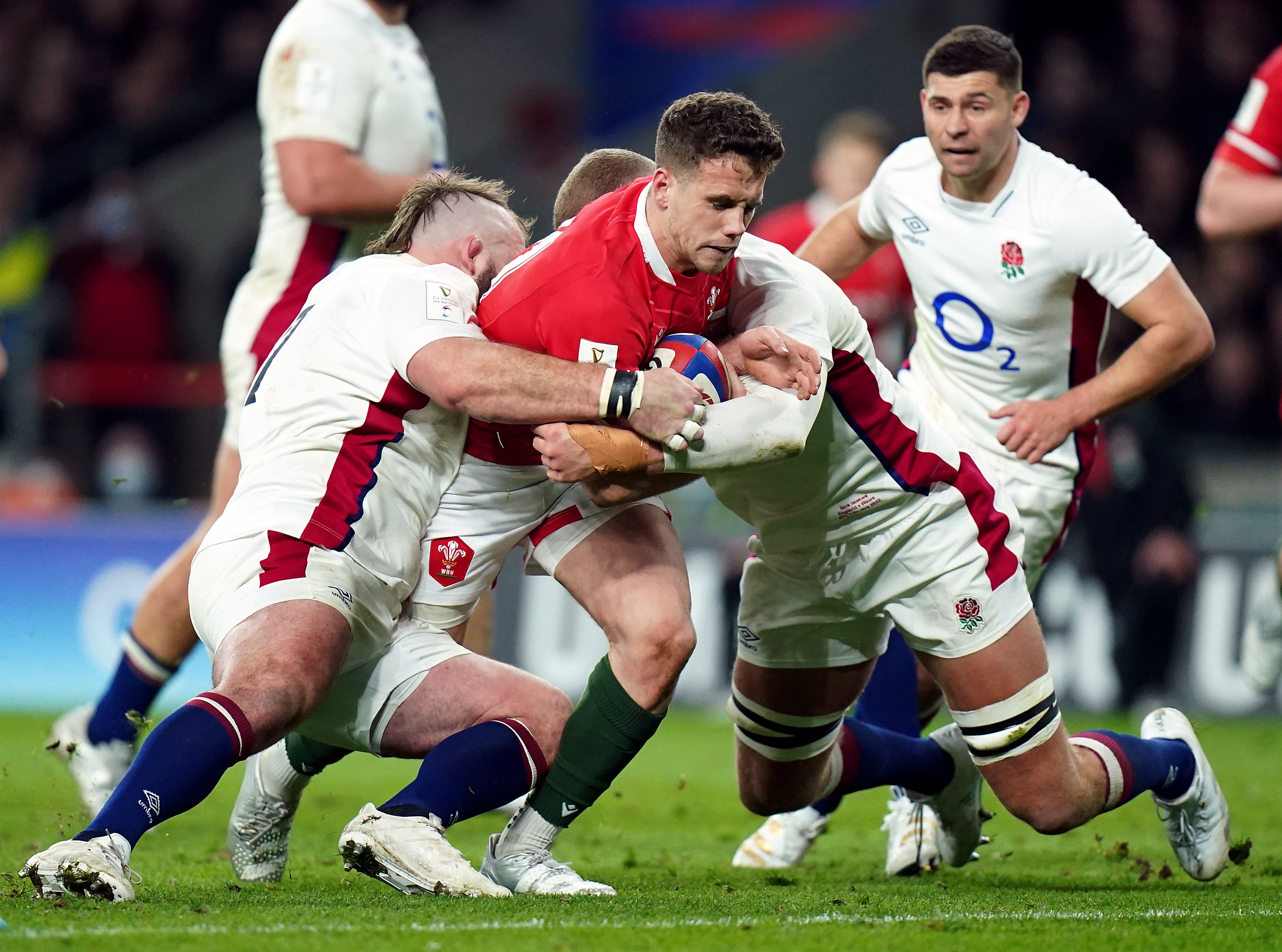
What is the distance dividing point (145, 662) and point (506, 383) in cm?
240

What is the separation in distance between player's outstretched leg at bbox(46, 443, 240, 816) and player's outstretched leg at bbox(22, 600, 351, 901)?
180cm

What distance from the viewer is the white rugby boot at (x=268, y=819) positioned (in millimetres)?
4719

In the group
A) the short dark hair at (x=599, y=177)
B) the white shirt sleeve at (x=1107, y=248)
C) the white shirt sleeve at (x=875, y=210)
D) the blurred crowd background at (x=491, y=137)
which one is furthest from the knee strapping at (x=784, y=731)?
the blurred crowd background at (x=491, y=137)

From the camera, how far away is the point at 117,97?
48.0ft

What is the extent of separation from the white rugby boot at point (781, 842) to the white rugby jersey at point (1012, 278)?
1.35m

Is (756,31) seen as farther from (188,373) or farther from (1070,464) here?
(1070,464)

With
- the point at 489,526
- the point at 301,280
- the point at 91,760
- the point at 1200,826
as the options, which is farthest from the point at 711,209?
the point at 91,760

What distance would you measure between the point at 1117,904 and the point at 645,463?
166cm

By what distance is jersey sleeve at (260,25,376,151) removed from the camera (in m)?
5.72

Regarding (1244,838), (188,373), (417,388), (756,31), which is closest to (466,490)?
(417,388)

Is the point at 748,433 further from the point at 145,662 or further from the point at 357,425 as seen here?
the point at 145,662

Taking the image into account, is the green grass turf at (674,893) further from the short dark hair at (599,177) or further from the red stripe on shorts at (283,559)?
the short dark hair at (599,177)

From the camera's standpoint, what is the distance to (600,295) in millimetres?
4082

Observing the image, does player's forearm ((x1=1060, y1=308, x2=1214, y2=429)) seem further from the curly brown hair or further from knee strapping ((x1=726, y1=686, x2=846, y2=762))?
the curly brown hair
